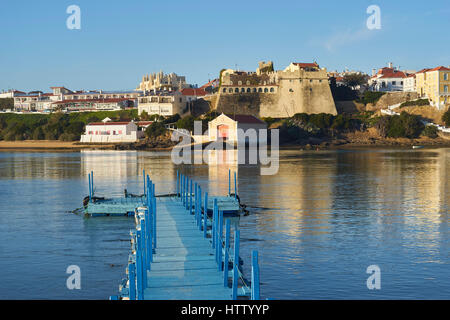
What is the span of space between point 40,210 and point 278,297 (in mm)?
17048

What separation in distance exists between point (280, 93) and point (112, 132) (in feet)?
86.8

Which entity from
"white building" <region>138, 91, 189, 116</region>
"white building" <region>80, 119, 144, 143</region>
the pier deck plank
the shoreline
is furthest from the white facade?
the pier deck plank

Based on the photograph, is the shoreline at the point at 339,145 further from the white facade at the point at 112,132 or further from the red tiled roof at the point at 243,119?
the red tiled roof at the point at 243,119

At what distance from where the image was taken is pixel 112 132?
91125 millimetres

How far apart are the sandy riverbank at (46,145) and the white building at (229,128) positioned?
15.8m

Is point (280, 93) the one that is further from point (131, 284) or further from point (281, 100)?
point (131, 284)

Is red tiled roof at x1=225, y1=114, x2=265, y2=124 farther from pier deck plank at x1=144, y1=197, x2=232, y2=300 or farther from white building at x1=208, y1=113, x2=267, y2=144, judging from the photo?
pier deck plank at x1=144, y1=197, x2=232, y2=300

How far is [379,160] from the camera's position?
188 feet

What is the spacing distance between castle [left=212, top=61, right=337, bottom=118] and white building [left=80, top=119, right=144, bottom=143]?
13.3m

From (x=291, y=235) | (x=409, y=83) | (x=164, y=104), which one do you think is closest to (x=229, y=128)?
(x=164, y=104)

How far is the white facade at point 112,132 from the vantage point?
8975 centimetres

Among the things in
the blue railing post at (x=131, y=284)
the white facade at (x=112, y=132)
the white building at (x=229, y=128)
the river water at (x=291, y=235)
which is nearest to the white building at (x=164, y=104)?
the white facade at (x=112, y=132)
